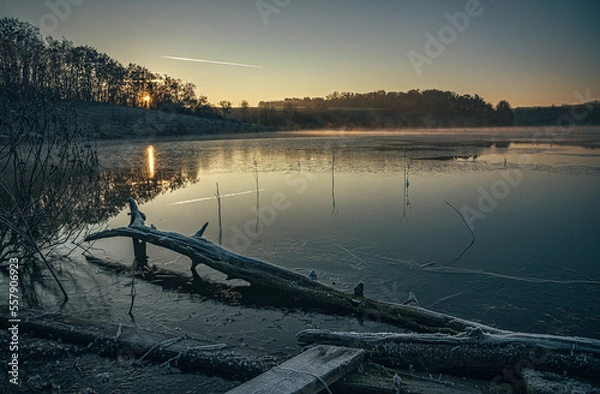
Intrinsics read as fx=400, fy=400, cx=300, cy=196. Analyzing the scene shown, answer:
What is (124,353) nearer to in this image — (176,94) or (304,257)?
(304,257)

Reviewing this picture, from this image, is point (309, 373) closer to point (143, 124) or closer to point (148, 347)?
point (148, 347)

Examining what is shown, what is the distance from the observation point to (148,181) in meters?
15.7

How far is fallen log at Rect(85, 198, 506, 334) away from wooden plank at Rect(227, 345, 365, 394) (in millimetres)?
1369

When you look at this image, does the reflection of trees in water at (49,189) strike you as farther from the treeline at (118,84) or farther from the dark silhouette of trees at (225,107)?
the dark silhouette of trees at (225,107)

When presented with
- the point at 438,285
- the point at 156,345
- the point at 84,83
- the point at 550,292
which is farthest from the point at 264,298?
the point at 84,83

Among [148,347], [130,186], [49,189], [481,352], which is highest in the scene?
[49,189]

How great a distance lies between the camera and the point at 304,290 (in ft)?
17.7

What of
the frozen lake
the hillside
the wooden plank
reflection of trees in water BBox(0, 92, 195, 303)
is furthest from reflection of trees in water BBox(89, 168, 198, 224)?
the hillside

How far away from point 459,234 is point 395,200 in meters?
3.45

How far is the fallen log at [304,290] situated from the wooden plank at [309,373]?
4.49 feet

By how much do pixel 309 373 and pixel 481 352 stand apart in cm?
153

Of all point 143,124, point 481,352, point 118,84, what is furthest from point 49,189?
point 118,84

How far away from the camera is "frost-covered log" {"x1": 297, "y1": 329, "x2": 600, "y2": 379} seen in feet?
10.7

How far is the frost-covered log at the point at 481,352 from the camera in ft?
10.7
